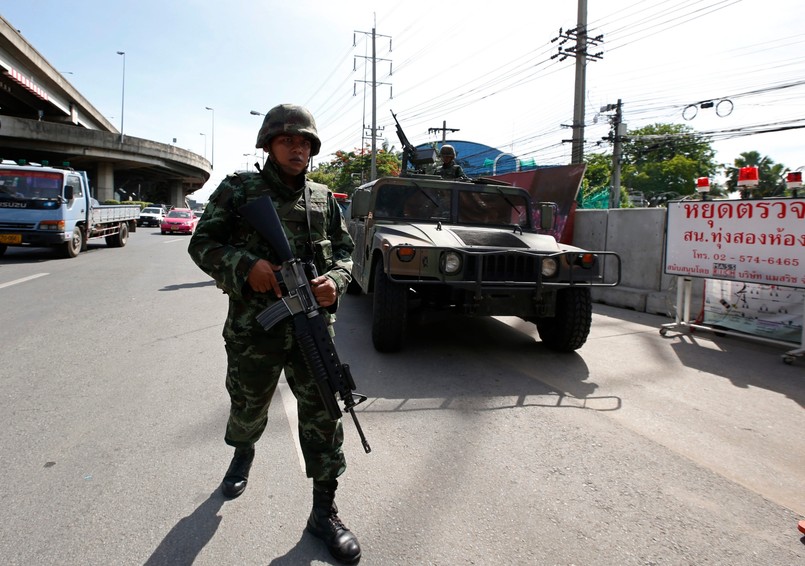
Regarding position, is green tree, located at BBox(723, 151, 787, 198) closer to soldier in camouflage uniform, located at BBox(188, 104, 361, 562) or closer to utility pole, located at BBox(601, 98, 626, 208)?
utility pole, located at BBox(601, 98, 626, 208)

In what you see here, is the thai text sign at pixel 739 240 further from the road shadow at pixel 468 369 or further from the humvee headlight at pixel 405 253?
the humvee headlight at pixel 405 253

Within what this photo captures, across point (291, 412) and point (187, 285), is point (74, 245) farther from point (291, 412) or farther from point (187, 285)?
point (291, 412)

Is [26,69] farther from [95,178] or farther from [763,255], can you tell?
[763,255]

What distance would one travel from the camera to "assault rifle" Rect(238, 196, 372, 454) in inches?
79.6

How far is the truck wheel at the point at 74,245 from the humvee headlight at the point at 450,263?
35.7 ft

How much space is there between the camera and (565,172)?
34.2ft

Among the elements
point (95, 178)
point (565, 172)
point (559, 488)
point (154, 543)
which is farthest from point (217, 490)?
point (95, 178)

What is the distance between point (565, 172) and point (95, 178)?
40772 mm

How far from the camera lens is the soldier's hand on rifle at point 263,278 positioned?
6.57 feet

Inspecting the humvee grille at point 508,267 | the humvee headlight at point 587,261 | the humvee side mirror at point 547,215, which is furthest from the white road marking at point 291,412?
the humvee side mirror at point 547,215

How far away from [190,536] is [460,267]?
2909 millimetres

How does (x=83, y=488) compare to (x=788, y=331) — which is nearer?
(x=83, y=488)

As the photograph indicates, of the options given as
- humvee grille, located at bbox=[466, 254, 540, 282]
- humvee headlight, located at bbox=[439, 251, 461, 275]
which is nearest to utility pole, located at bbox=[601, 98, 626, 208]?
humvee grille, located at bbox=[466, 254, 540, 282]

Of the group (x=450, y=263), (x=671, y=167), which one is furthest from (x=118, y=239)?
(x=671, y=167)
